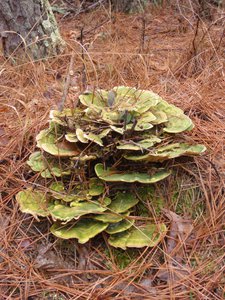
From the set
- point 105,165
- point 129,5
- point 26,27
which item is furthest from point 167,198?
point 129,5

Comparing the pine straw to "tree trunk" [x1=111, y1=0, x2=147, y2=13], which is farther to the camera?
"tree trunk" [x1=111, y1=0, x2=147, y2=13]

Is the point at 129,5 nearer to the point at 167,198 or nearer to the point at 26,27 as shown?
the point at 26,27

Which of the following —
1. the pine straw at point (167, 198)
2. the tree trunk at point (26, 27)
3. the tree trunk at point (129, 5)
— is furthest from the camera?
the tree trunk at point (129, 5)

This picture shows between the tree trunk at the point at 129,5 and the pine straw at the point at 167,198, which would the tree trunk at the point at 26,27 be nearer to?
the pine straw at the point at 167,198

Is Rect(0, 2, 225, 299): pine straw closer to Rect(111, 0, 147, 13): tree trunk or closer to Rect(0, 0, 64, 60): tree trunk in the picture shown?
Rect(0, 0, 64, 60): tree trunk

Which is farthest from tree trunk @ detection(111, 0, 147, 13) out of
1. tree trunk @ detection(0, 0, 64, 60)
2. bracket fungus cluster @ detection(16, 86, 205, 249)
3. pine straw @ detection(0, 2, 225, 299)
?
bracket fungus cluster @ detection(16, 86, 205, 249)

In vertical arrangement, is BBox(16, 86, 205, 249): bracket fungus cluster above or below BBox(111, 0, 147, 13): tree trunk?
above

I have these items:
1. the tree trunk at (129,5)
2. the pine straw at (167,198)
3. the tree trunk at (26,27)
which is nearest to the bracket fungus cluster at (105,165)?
the pine straw at (167,198)
